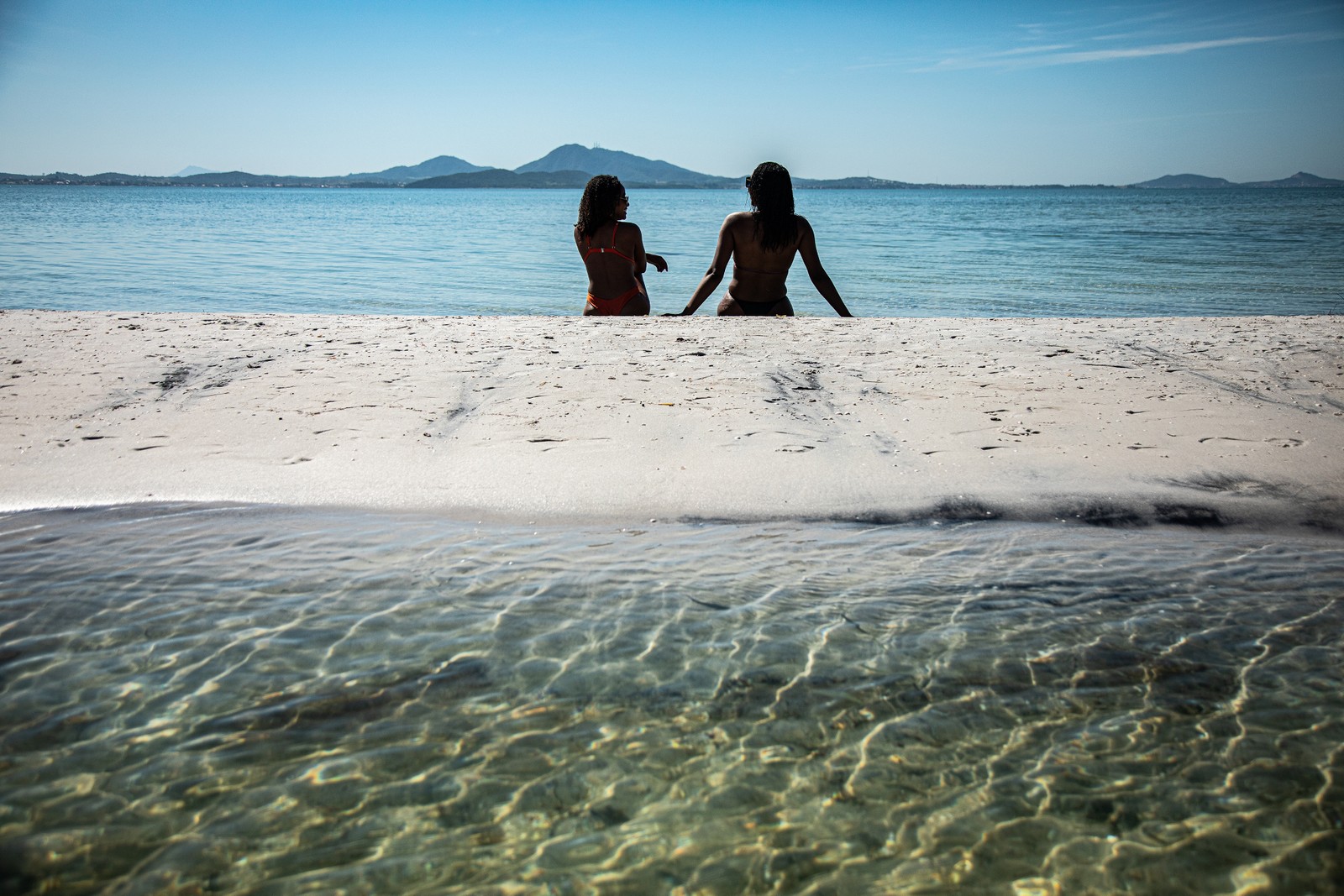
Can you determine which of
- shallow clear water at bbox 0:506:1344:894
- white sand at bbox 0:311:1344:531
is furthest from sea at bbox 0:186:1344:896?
white sand at bbox 0:311:1344:531

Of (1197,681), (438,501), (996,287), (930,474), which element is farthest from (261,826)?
(996,287)

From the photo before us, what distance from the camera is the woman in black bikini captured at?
23.8 ft

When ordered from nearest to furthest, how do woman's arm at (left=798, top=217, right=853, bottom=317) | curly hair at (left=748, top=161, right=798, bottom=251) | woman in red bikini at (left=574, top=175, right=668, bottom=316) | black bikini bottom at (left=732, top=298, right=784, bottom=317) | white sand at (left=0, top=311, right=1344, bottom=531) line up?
1. white sand at (left=0, top=311, right=1344, bottom=531)
2. curly hair at (left=748, top=161, right=798, bottom=251)
3. woman's arm at (left=798, top=217, right=853, bottom=317)
4. woman in red bikini at (left=574, top=175, right=668, bottom=316)
5. black bikini bottom at (left=732, top=298, right=784, bottom=317)

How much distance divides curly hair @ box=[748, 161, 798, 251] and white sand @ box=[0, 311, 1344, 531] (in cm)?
125

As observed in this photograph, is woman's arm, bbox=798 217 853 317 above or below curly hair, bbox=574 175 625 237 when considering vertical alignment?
below

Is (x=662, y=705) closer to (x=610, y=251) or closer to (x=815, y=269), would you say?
(x=815, y=269)

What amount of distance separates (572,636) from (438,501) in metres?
1.39

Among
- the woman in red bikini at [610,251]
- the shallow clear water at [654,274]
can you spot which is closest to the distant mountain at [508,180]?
the shallow clear water at [654,274]

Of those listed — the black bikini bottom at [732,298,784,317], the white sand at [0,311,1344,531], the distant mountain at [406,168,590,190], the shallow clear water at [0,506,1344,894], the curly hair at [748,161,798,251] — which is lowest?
the shallow clear water at [0,506,1344,894]

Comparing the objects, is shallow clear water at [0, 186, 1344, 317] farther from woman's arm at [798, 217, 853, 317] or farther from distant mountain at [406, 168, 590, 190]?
distant mountain at [406, 168, 590, 190]

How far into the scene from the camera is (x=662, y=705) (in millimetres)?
2648

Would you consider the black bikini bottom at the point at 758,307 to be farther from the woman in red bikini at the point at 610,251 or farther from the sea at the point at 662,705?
the sea at the point at 662,705

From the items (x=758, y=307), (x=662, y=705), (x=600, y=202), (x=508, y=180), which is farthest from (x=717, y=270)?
(x=508, y=180)

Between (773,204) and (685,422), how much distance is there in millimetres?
3233
